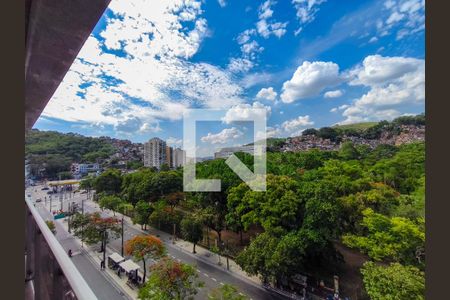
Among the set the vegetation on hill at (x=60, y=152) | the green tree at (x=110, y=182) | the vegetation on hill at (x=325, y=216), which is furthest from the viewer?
the vegetation on hill at (x=60, y=152)

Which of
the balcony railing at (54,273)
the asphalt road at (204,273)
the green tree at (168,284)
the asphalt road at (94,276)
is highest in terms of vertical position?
the balcony railing at (54,273)

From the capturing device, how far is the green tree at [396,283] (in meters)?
2.97

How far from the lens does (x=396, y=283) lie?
10.0 ft

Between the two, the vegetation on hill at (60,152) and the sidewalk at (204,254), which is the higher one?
the vegetation on hill at (60,152)

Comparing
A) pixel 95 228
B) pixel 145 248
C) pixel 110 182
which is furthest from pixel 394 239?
pixel 110 182

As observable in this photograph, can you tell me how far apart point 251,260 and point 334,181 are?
9.72 feet

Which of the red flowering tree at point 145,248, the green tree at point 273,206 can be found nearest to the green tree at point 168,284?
the red flowering tree at point 145,248

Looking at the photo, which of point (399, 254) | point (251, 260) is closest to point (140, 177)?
point (251, 260)

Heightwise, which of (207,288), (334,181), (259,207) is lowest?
(207,288)

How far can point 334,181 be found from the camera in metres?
5.58

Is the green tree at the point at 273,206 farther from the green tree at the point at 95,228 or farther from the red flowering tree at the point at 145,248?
the green tree at the point at 95,228

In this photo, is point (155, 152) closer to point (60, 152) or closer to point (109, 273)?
point (60, 152)

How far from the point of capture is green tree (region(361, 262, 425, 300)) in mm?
2975

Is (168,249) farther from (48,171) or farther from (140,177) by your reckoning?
(48,171)
